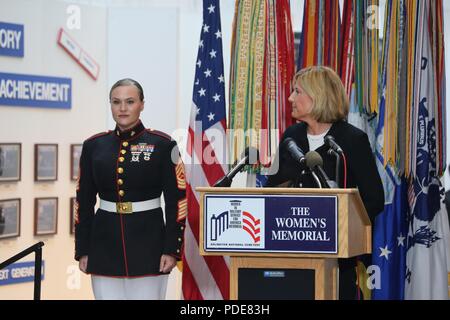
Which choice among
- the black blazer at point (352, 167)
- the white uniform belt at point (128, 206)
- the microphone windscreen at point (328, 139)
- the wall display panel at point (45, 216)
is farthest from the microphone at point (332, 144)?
the wall display panel at point (45, 216)

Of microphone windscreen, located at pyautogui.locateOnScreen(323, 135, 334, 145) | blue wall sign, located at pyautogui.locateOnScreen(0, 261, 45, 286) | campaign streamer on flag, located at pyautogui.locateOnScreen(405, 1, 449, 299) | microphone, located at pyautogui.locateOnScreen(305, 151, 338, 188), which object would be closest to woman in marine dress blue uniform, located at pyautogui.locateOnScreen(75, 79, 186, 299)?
microphone windscreen, located at pyautogui.locateOnScreen(323, 135, 334, 145)

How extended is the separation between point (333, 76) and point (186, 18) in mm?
2336

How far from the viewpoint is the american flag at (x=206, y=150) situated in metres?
4.78

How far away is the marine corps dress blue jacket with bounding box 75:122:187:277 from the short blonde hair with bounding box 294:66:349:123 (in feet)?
2.21

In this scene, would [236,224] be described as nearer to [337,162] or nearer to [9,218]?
[337,162]

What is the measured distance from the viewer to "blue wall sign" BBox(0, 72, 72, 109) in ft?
17.7

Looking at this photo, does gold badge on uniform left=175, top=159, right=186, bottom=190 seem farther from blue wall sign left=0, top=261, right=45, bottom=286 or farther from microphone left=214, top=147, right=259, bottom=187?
blue wall sign left=0, top=261, right=45, bottom=286

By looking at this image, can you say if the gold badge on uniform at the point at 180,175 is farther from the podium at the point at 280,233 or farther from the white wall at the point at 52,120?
the white wall at the point at 52,120

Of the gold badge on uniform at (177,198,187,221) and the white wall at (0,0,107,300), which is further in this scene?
the white wall at (0,0,107,300)

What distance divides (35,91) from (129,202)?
1.97m

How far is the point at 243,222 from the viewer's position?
3055 mm

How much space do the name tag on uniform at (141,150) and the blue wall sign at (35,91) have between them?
1753 mm
